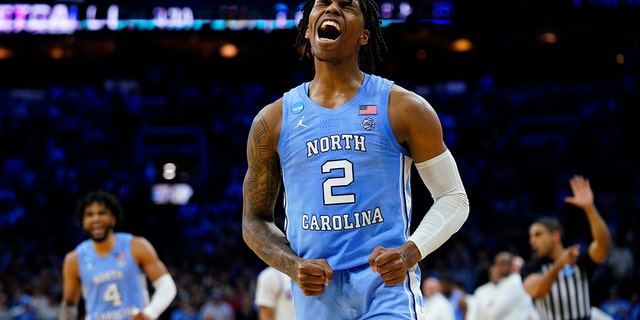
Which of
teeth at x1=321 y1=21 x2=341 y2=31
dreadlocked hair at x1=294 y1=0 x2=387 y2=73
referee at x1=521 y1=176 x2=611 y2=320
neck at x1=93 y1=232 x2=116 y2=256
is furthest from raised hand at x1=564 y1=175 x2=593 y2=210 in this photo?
teeth at x1=321 y1=21 x2=341 y2=31

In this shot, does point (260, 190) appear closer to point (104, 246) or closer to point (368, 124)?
point (368, 124)

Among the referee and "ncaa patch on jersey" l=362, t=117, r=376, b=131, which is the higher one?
"ncaa patch on jersey" l=362, t=117, r=376, b=131

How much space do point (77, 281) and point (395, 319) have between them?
13.7 ft

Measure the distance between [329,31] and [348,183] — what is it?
2.08ft

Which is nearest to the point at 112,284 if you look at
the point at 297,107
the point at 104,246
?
the point at 104,246

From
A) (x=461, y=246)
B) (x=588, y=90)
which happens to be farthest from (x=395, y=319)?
(x=588, y=90)

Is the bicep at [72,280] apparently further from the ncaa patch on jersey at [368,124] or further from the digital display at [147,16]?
the digital display at [147,16]

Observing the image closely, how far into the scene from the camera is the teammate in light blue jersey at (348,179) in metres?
3.37

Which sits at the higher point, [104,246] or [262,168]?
[262,168]

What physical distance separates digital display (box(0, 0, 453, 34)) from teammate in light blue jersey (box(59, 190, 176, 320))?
11.6 m

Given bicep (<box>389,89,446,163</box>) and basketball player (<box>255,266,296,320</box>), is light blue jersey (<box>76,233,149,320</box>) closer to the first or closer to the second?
basketball player (<box>255,266,296,320</box>)

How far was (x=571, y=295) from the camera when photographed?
22.6ft

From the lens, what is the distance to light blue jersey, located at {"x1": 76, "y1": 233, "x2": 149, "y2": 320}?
6699mm

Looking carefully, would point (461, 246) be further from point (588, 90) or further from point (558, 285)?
point (558, 285)
